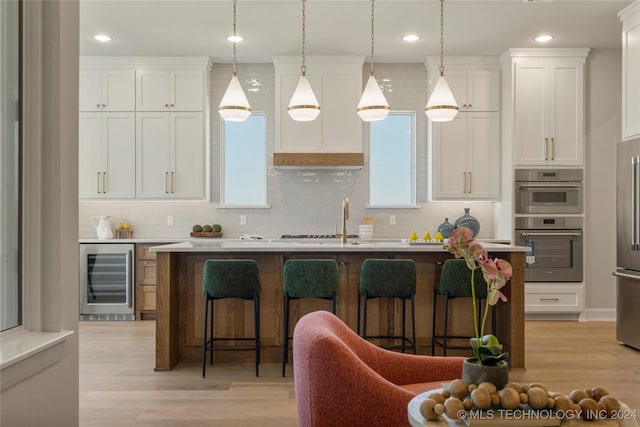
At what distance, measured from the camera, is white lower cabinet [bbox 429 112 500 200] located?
6.37 m

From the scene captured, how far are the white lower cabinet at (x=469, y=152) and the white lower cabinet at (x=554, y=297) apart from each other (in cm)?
117

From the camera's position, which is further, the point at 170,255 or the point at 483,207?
the point at 483,207

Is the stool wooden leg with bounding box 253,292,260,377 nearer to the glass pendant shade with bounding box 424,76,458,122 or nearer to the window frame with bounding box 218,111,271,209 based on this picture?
the glass pendant shade with bounding box 424,76,458,122

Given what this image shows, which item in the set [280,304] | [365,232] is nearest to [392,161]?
[365,232]

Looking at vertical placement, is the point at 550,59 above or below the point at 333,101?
above

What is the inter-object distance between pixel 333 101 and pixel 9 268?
4.84m

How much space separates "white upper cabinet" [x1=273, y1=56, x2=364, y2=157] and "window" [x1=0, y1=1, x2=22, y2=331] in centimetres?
446

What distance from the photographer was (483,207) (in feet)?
22.0

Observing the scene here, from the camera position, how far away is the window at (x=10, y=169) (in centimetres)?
180

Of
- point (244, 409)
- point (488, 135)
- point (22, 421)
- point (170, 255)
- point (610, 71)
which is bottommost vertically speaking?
point (244, 409)

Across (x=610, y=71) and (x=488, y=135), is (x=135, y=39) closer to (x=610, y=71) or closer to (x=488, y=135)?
(x=488, y=135)

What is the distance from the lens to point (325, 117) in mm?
6277

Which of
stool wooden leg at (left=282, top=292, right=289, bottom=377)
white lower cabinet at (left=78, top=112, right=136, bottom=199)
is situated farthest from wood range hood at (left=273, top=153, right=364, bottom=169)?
stool wooden leg at (left=282, top=292, right=289, bottom=377)

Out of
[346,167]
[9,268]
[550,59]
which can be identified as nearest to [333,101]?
[346,167]
